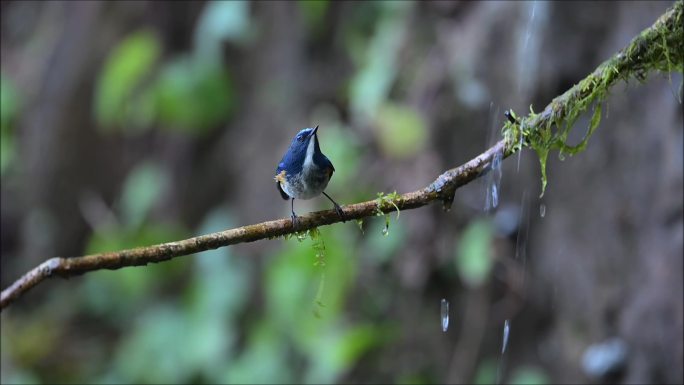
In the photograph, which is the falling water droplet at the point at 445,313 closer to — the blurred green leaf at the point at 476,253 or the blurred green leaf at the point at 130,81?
the blurred green leaf at the point at 476,253

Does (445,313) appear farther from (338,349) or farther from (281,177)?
(281,177)

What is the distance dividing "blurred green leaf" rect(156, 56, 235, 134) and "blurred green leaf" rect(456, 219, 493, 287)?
2695 millimetres

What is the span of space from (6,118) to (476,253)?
17.5ft

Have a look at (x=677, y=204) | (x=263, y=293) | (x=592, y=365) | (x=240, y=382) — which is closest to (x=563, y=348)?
(x=592, y=365)

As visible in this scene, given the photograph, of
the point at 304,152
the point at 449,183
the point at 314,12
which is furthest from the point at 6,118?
the point at 449,183

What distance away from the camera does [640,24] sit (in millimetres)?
4016

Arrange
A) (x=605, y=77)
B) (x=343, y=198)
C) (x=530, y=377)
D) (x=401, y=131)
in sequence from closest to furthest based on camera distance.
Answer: (x=605, y=77) → (x=530, y=377) → (x=401, y=131) → (x=343, y=198)

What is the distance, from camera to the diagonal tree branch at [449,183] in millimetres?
2246

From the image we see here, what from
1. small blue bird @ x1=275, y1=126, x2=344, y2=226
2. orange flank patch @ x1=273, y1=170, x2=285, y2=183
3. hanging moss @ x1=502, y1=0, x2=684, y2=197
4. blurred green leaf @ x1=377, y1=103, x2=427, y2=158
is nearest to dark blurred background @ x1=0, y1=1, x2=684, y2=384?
blurred green leaf @ x1=377, y1=103, x2=427, y2=158

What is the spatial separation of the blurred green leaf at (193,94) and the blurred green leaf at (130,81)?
0.18 metres

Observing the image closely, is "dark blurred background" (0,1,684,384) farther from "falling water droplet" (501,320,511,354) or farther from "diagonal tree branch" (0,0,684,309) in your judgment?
"diagonal tree branch" (0,0,684,309)

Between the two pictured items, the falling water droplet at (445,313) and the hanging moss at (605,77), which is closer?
the hanging moss at (605,77)

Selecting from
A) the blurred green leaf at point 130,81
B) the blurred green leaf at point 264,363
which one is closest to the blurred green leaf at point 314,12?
the blurred green leaf at point 130,81

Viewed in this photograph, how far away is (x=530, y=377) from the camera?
4137 millimetres
